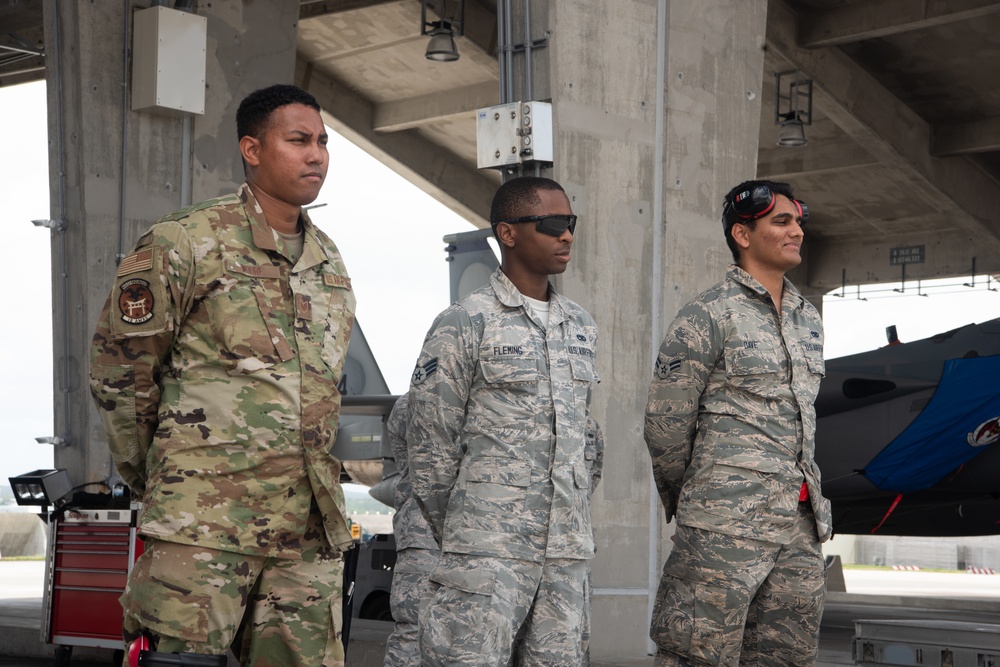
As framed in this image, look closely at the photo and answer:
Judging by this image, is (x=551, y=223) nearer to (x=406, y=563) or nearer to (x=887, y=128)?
(x=406, y=563)

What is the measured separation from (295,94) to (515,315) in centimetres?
98

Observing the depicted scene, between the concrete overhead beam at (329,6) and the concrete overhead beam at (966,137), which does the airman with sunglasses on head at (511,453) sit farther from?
the concrete overhead beam at (966,137)

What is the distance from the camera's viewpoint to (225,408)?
2852mm

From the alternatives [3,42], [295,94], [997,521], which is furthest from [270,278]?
[3,42]

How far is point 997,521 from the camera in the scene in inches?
448

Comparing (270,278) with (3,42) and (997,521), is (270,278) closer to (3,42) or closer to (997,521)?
(997,521)

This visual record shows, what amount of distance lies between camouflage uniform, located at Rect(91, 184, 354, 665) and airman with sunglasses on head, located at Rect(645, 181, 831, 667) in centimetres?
131

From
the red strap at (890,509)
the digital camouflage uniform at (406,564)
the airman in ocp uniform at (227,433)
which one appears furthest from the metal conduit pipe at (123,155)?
the red strap at (890,509)

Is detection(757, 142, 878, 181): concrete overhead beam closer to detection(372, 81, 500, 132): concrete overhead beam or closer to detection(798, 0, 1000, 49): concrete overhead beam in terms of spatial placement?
detection(798, 0, 1000, 49): concrete overhead beam

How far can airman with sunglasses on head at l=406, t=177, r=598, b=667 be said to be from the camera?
3389 millimetres

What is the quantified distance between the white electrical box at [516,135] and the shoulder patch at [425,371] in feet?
8.41

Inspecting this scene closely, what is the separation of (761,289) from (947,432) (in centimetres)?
658

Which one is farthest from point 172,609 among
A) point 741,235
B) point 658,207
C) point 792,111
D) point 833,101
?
point 833,101

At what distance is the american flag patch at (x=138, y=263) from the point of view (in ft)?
9.59
